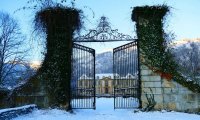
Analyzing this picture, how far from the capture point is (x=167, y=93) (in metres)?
13.2

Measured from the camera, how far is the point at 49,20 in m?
14.0

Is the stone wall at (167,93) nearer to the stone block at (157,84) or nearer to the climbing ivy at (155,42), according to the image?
the stone block at (157,84)

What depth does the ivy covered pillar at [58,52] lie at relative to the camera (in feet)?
44.8

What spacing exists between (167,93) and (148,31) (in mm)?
2562

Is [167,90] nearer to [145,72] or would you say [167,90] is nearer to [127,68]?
[145,72]

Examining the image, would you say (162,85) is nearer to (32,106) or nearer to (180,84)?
(180,84)

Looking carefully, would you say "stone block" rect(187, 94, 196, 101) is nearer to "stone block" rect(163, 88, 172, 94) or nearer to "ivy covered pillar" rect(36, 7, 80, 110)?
"stone block" rect(163, 88, 172, 94)

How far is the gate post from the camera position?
13586 mm

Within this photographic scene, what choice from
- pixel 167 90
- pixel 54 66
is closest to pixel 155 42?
pixel 167 90

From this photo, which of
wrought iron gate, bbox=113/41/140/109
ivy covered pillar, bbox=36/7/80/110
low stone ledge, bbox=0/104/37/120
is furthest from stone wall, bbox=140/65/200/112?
low stone ledge, bbox=0/104/37/120

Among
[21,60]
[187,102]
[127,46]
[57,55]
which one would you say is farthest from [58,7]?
[21,60]

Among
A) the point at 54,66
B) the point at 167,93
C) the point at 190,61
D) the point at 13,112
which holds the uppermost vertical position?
the point at 190,61

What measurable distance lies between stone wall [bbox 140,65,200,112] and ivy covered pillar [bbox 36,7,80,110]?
9.95 ft

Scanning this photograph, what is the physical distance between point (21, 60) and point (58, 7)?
23872mm
